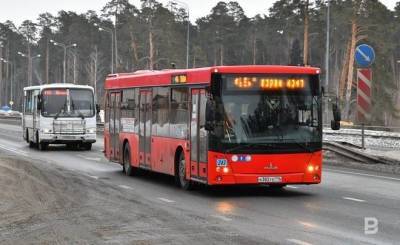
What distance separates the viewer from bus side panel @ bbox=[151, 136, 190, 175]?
17111mm

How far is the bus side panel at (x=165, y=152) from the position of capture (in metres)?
17.1

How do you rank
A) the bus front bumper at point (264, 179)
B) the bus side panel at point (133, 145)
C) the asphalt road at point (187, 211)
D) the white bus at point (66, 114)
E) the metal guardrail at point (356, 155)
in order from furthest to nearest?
the white bus at point (66, 114) → the metal guardrail at point (356, 155) → the bus side panel at point (133, 145) → the bus front bumper at point (264, 179) → the asphalt road at point (187, 211)

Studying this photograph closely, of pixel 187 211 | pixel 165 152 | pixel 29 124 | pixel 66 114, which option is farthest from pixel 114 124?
pixel 29 124

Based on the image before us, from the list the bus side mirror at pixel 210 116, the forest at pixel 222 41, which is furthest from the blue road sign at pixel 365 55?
the forest at pixel 222 41

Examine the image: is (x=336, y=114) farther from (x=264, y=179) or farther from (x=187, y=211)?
(x=187, y=211)

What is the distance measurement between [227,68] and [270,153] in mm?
1787

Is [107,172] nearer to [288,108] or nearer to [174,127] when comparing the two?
[174,127]

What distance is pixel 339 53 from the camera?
336 ft

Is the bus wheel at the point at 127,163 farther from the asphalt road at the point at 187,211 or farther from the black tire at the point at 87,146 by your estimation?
the black tire at the point at 87,146

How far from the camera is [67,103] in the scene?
34125mm

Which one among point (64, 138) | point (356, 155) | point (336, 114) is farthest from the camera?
point (64, 138)

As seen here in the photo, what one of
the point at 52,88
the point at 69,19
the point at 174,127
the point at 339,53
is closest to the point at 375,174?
the point at 174,127

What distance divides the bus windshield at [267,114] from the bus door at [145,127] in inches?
160

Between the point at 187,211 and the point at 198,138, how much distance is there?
2813mm
